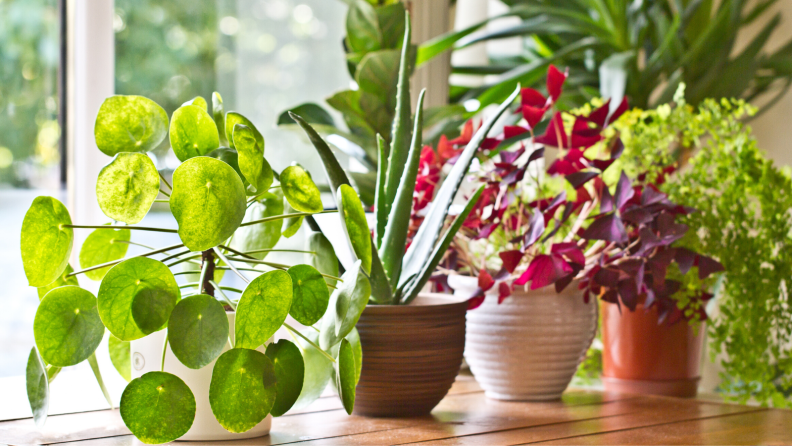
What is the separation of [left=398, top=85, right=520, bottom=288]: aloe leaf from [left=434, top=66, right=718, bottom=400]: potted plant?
0.08 meters

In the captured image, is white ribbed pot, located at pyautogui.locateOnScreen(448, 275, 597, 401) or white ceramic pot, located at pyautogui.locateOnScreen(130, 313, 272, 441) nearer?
white ceramic pot, located at pyautogui.locateOnScreen(130, 313, 272, 441)

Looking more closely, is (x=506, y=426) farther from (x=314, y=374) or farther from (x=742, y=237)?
(x=742, y=237)

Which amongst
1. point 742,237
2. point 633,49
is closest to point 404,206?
point 742,237

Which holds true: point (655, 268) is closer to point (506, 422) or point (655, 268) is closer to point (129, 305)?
point (506, 422)

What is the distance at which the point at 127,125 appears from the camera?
61 cm

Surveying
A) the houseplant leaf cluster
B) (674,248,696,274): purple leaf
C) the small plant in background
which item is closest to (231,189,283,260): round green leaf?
the small plant in background

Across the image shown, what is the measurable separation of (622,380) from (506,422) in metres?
0.36

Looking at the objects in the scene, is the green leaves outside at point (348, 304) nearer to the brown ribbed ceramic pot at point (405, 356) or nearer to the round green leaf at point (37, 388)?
the brown ribbed ceramic pot at point (405, 356)

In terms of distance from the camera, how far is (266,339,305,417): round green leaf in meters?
0.59

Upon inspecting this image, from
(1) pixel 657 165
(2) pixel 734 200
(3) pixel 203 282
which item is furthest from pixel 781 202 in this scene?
(3) pixel 203 282

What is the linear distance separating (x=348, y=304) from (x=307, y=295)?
6 cm

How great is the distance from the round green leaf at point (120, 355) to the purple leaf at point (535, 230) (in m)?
0.45

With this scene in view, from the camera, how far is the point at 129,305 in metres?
0.54

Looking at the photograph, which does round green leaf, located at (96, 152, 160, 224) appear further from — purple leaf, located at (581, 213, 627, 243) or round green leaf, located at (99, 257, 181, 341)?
purple leaf, located at (581, 213, 627, 243)
